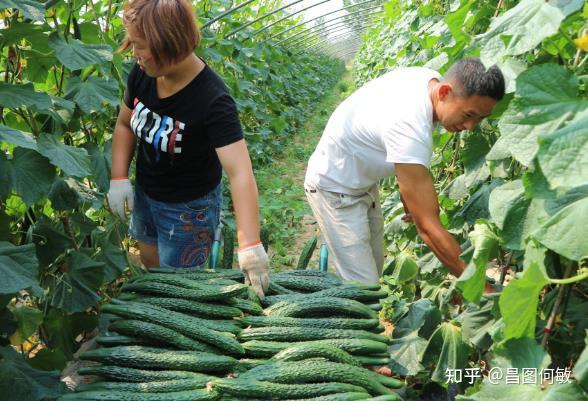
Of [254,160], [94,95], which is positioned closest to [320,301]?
[94,95]

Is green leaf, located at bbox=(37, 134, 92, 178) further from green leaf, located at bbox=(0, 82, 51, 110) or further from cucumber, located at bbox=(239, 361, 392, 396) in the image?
cucumber, located at bbox=(239, 361, 392, 396)

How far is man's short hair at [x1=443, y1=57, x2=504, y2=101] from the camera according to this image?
7.56 ft

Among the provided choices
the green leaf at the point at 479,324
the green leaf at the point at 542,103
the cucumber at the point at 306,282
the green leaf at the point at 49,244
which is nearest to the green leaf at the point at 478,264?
the green leaf at the point at 479,324

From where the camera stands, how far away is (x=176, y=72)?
260 centimetres

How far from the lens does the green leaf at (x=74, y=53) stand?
8.11 ft

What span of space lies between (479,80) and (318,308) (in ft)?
3.52

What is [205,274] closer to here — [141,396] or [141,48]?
[141,396]

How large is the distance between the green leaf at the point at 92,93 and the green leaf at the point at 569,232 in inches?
76.1

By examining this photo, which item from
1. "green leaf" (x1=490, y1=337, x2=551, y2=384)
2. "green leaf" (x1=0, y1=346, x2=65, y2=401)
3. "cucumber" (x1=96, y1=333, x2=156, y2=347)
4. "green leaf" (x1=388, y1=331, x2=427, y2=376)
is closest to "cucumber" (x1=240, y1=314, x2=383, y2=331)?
"green leaf" (x1=388, y1=331, x2=427, y2=376)

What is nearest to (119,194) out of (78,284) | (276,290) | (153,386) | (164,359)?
(78,284)

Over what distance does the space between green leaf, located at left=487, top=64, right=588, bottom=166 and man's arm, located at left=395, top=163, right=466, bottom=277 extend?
41.1 inches

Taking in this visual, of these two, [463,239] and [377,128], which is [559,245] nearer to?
[377,128]

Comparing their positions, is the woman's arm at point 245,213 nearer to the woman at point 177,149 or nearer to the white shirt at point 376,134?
the woman at point 177,149

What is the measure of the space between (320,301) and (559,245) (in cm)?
94
